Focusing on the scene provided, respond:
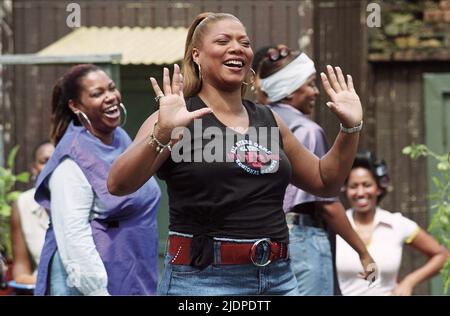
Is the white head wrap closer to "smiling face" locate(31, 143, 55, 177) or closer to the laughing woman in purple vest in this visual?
the laughing woman in purple vest

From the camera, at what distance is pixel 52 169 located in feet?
19.1

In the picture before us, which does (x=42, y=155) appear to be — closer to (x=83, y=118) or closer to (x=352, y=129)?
(x=83, y=118)

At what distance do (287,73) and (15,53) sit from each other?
13.3 ft

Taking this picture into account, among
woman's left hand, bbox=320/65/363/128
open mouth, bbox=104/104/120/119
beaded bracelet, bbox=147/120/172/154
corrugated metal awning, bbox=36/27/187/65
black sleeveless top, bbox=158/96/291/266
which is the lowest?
black sleeveless top, bbox=158/96/291/266

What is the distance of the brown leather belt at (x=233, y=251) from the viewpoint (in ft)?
14.2

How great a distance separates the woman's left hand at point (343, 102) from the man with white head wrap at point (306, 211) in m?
1.66

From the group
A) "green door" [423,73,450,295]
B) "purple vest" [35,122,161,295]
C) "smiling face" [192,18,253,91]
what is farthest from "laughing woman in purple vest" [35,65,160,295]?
"green door" [423,73,450,295]

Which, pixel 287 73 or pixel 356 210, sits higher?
pixel 287 73

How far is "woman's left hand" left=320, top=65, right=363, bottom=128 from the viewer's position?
14.6ft

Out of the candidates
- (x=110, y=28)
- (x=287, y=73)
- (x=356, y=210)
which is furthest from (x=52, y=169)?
(x=110, y=28)

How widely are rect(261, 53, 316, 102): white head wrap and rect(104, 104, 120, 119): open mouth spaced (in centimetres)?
91

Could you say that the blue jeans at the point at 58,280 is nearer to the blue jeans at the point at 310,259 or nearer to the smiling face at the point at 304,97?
the blue jeans at the point at 310,259

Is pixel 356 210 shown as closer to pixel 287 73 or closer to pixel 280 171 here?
pixel 287 73
